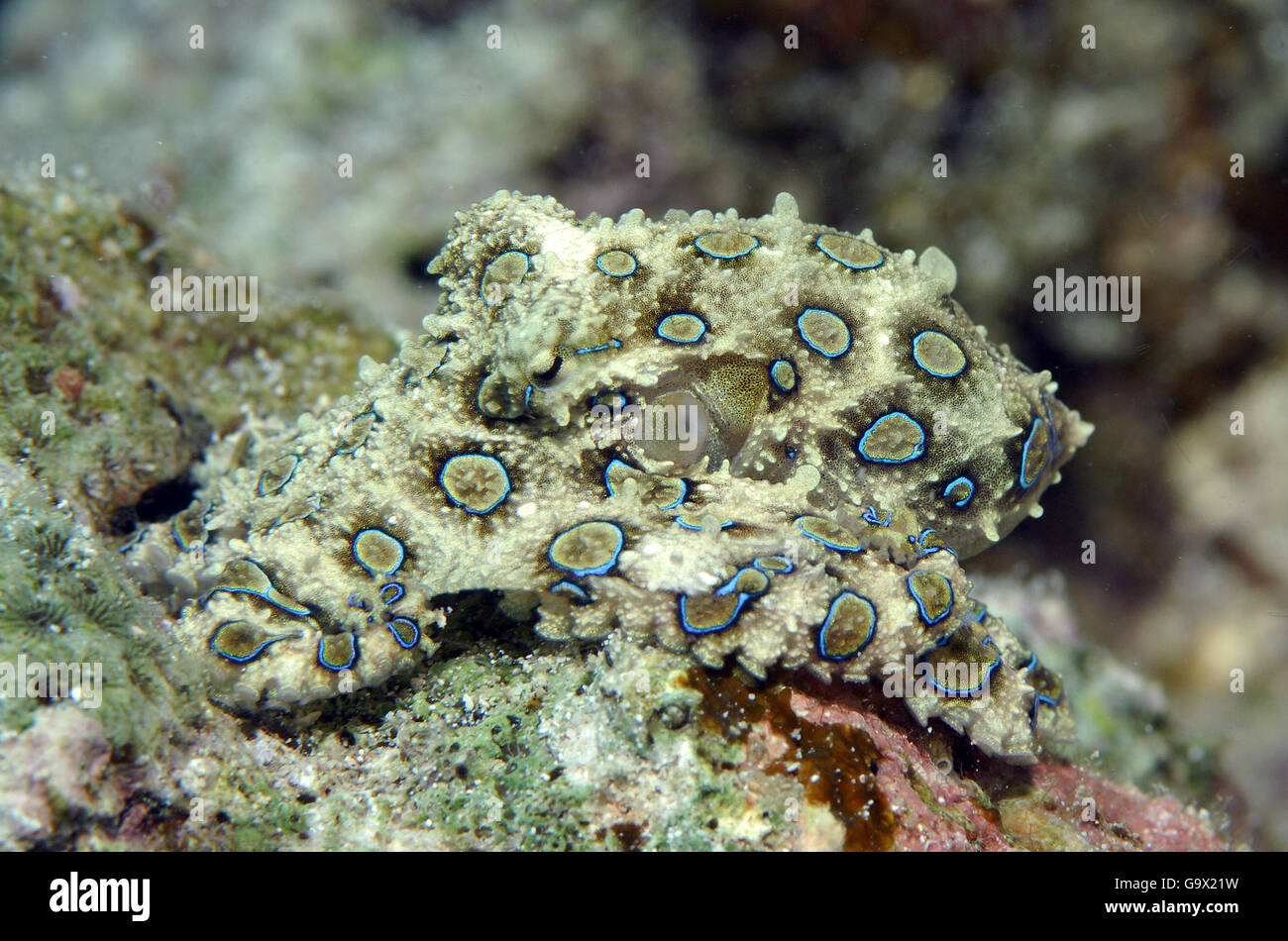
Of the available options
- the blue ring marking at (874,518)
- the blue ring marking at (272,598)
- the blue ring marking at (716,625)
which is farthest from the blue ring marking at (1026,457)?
the blue ring marking at (272,598)

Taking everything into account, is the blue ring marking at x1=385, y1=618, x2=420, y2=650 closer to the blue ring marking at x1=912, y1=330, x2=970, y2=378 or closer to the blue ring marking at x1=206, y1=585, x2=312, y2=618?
the blue ring marking at x1=206, y1=585, x2=312, y2=618

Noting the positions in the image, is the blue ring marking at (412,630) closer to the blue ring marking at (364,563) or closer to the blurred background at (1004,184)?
the blue ring marking at (364,563)

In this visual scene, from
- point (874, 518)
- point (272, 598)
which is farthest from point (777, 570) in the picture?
point (272, 598)

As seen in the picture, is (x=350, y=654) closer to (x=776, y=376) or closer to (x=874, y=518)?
(x=776, y=376)

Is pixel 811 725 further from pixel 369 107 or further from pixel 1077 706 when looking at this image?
pixel 369 107

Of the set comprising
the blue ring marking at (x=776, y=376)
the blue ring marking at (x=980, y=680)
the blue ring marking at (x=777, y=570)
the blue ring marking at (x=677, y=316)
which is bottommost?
the blue ring marking at (x=980, y=680)

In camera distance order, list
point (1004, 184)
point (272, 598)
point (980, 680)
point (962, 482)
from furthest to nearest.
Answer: point (1004, 184)
point (962, 482)
point (980, 680)
point (272, 598)
